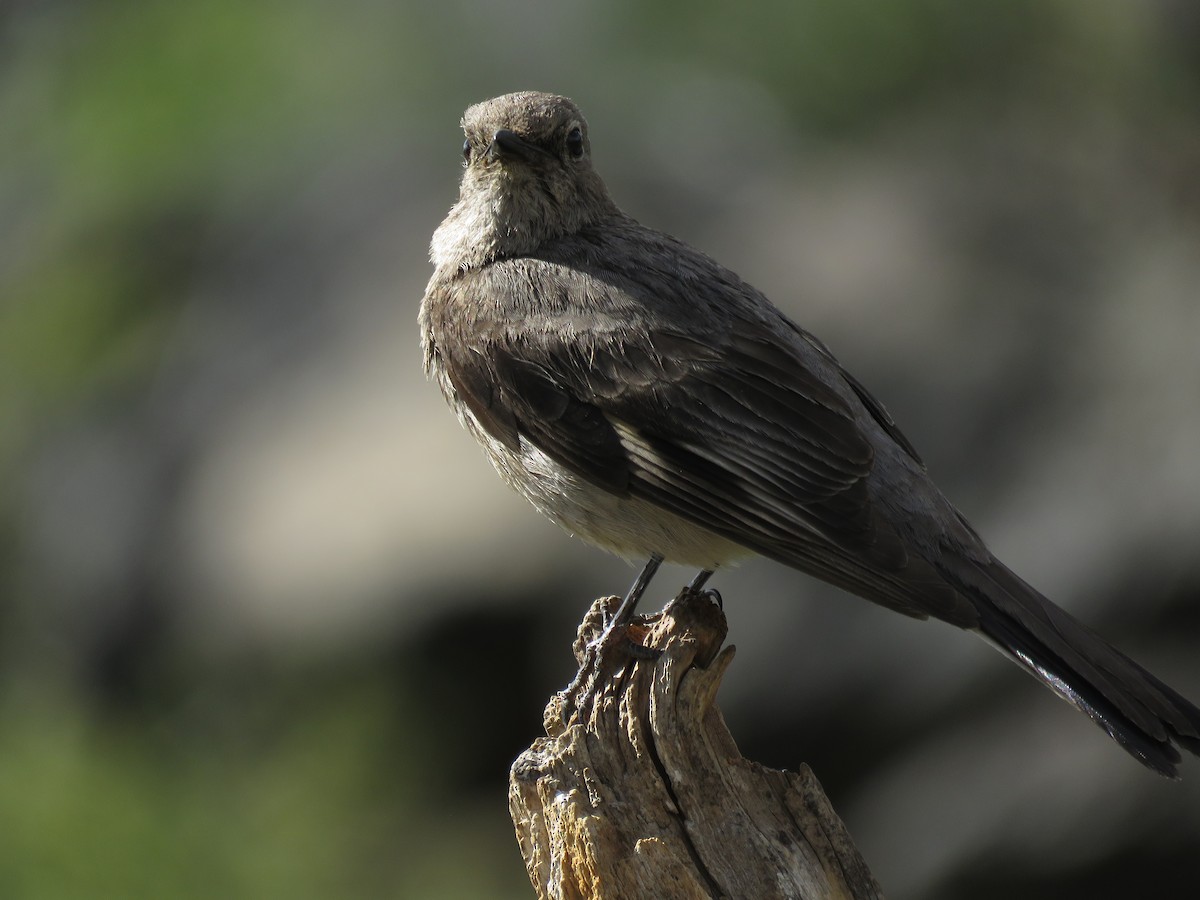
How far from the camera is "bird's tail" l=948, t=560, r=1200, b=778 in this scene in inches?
180

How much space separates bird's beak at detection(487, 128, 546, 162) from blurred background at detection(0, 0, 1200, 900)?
3111mm

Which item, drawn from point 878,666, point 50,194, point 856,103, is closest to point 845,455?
point 878,666

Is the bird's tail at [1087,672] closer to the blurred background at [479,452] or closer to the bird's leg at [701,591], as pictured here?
the bird's leg at [701,591]

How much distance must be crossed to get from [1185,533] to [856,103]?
427 cm

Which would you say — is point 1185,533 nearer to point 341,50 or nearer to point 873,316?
point 873,316

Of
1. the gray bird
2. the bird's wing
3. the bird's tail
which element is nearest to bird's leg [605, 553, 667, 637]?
the gray bird

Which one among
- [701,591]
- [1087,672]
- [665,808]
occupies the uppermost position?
[701,591]

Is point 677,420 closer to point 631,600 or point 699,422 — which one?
point 699,422

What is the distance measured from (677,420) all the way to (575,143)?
1530mm

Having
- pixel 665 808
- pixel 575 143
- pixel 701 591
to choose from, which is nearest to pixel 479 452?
pixel 575 143

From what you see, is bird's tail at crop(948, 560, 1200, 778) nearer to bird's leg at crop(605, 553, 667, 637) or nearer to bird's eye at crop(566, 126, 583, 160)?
bird's leg at crop(605, 553, 667, 637)

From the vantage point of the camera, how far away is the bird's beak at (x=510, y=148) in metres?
5.85

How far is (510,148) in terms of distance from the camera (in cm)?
590

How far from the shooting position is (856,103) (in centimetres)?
1062
